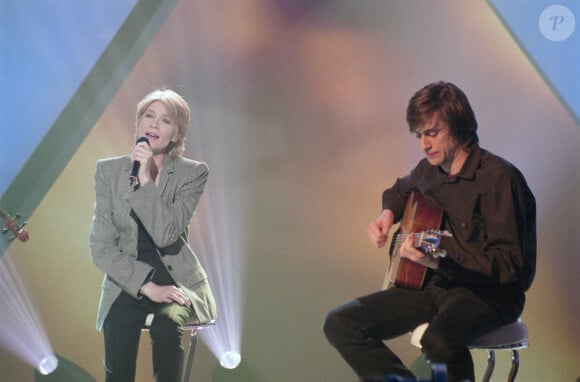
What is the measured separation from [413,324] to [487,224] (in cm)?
50

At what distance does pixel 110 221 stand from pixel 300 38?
4.81ft

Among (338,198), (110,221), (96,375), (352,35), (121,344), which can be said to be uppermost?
(352,35)

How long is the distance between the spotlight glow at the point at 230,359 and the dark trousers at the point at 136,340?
0.90 metres

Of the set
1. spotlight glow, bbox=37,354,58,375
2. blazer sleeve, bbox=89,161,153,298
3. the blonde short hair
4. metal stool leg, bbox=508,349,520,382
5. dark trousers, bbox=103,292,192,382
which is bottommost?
spotlight glow, bbox=37,354,58,375

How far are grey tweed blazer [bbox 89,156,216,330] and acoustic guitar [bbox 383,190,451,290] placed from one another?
94 cm

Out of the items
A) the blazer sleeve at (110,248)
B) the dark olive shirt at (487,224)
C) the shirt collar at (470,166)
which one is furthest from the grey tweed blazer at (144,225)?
the shirt collar at (470,166)

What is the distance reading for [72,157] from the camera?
14.4 feet

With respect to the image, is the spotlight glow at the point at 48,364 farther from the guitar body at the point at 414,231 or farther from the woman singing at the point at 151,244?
the guitar body at the point at 414,231

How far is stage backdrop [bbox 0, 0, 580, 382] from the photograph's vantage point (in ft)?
14.1

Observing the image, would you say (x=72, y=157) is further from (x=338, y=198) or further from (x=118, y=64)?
(x=338, y=198)

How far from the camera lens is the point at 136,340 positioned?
3504mm

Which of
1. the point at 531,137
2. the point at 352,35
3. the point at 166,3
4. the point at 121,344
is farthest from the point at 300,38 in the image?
the point at 121,344

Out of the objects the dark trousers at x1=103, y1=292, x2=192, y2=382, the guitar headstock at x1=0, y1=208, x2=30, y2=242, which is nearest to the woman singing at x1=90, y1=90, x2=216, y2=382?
the dark trousers at x1=103, y1=292, x2=192, y2=382

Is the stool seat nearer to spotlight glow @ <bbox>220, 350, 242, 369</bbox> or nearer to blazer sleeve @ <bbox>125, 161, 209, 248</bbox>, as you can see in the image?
blazer sleeve @ <bbox>125, 161, 209, 248</bbox>
